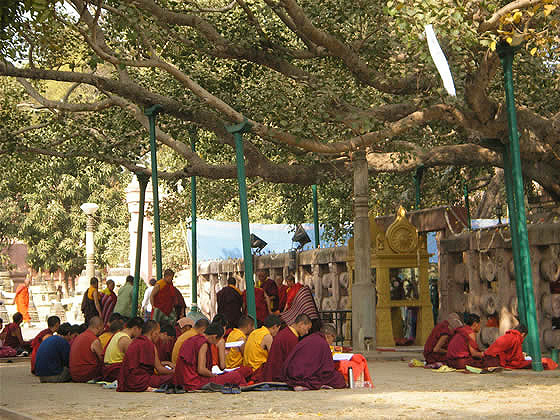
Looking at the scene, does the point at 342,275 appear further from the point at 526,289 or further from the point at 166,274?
the point at 526,289

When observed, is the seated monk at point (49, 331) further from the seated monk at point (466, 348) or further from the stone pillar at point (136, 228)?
the stone pillar at point (136, 228)

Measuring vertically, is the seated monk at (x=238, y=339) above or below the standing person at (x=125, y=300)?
below

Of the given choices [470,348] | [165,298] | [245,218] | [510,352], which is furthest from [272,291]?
[510,352]

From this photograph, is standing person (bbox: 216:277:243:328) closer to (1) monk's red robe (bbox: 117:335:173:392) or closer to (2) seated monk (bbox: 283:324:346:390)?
(1) monk's red robe (bbox: 117:335:173:392)

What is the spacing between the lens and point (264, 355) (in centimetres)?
1178

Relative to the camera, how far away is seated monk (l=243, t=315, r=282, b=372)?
38.6 ft

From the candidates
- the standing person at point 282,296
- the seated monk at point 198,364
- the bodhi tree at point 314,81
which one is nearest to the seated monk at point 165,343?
the seated monk at point 198,364

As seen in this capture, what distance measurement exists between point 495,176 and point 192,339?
15672 mm

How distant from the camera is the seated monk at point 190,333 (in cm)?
1184

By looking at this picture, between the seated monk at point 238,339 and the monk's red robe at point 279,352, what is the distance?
822 mm

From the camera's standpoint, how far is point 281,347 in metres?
11.3

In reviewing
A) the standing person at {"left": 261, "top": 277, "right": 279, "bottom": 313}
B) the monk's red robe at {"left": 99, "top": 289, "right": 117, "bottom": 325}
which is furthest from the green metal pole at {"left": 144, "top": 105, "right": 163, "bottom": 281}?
the standing person at {"left": 261, "top": 277, "right": 279, "bottom": 313}

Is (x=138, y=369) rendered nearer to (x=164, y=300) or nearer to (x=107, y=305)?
(x=164, y=300)

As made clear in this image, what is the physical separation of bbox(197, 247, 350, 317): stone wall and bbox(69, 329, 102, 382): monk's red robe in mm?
7560
